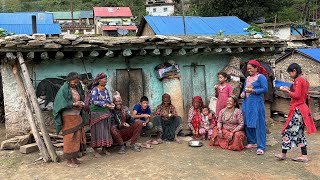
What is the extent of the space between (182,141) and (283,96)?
349cm

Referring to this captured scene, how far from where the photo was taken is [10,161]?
5953 millimetres

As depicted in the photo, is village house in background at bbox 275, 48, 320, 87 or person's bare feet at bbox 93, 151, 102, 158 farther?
village house in background at bbox 275, 48, 320, 87

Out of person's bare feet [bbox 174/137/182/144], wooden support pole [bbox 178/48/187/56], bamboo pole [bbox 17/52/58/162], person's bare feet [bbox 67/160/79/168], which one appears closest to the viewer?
person's bare feet [bbox 67/160/79/168]

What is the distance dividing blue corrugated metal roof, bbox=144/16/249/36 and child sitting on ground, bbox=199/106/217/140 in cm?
1022

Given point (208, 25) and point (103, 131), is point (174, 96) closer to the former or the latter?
point (103, 131)

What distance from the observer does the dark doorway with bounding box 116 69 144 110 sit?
7.89m

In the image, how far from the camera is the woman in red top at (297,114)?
532cm

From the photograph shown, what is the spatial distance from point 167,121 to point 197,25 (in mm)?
11845

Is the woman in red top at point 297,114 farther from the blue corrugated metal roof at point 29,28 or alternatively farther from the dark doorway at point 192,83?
Answer: the blue corrugated metal roof at point 29,28

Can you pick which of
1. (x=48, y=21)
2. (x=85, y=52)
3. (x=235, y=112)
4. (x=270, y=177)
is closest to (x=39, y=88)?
(x=85, y=52)

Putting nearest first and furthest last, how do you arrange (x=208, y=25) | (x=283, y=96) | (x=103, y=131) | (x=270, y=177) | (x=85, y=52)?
(x=270, y=177) → (x=103, y=131) → (x=85, y=52) → (x=283, y=96) → (x=208, y=25)

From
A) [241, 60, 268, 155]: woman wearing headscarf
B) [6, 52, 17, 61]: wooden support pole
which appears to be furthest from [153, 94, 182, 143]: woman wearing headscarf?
[6, 52, 17, 61]: wooden support pole

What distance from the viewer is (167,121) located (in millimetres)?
7250

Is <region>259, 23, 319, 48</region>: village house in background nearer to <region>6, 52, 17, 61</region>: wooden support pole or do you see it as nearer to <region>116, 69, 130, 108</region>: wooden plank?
<region>116, 69, 130, 108</region>: wooden plank
